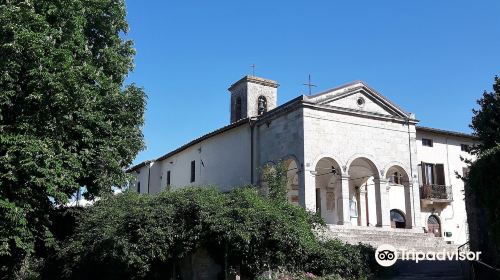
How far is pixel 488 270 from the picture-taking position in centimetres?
1443

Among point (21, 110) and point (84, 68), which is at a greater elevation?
point (84, 68)

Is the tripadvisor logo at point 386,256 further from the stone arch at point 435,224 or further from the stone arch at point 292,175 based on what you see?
the stone arch at point 435,224

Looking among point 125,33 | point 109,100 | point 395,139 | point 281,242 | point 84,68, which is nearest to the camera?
point 281,242

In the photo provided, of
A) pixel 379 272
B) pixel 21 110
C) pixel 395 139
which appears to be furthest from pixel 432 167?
pixel 21 110

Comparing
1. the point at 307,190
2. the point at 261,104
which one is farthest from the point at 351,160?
the point at 261,104

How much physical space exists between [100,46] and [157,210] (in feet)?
27.5

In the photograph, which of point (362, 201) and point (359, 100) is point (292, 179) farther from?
point (359, 100)

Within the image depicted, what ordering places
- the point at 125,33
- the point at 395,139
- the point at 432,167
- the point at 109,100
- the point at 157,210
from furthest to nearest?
the point at 432,167, the point at 395,139, the point at 125,33, the point at 109,100, the point at 157,210

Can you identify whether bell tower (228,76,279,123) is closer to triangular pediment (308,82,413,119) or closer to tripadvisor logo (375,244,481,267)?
triangular pediment (308,82,413,119)

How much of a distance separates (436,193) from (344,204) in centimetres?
956

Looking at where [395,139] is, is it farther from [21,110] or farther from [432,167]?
[21,110]

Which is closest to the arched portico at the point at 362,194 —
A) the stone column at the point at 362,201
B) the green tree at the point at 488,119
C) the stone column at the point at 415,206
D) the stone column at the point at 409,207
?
the stone column at the point at 362,201

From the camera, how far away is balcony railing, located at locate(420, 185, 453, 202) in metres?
31.3

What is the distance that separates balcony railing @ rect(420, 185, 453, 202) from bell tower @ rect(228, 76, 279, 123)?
12.7 metres
